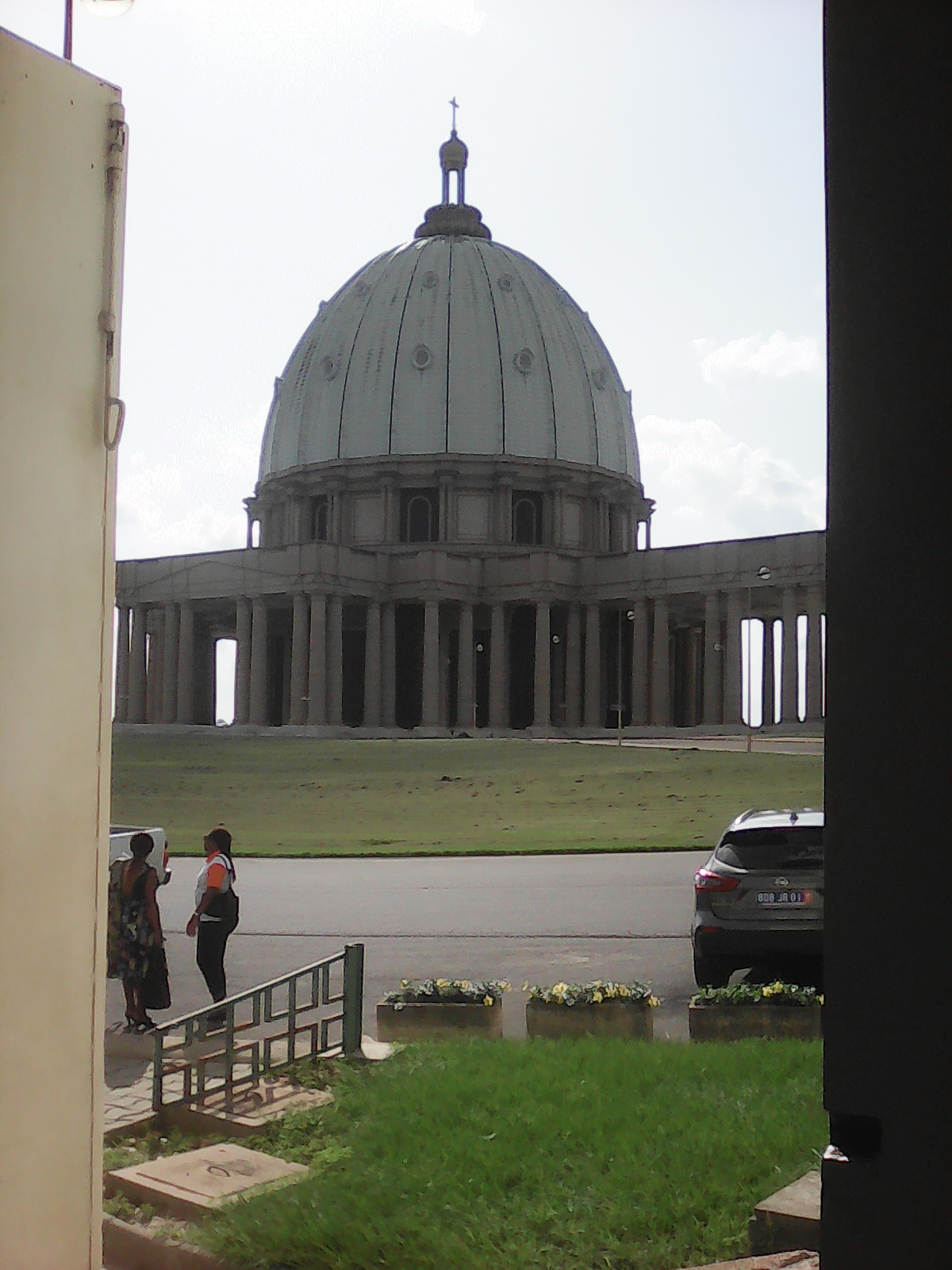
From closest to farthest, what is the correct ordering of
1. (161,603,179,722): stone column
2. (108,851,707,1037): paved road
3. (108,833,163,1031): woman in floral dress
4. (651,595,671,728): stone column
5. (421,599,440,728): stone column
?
(108,833,163,1031): woman in floral dress, (108,851,707,1037): paved road, (651,595,671,728): stone column, (421,599,440,728): stone column, (161,603,179,722): stone column

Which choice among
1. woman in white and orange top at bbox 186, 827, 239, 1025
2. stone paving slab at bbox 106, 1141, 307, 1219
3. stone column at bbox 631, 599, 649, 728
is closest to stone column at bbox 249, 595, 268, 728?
stone column at bbox 631, 599, 649, 728

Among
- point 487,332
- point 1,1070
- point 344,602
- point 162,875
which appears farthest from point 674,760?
point 487,332

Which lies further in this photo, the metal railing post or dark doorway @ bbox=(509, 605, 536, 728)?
dark doorway @ bbox=(509, 605, 536, 728)

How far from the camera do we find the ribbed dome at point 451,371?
8231 centimetres

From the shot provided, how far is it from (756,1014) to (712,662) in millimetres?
58610

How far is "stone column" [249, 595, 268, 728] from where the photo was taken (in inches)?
2756

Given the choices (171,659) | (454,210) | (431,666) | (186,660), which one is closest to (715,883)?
(431,666)

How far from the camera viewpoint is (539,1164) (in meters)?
6.67

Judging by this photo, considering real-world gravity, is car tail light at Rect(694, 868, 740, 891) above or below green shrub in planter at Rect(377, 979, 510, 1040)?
above

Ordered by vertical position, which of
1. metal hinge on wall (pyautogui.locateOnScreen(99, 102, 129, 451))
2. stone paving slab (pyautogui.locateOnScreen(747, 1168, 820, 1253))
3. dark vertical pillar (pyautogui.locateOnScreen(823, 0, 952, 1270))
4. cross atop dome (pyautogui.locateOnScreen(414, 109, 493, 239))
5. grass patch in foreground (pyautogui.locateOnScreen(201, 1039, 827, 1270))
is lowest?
grass patch in foreground (pyautogui.locateOnScreen(201, 1039, 827, 1270))

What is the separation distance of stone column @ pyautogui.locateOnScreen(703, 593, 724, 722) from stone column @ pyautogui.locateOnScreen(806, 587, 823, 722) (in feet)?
14.2

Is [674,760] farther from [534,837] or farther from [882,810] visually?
[882,810]

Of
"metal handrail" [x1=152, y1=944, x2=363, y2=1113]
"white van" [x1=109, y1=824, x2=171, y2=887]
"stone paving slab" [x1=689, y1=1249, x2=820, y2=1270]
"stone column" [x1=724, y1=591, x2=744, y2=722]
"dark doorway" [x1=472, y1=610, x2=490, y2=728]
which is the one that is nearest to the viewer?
"stone paving slab" [x1=689, y1=1249, x2=820, y2=1270]

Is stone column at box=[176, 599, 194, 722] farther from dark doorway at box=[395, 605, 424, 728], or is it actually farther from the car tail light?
the car tail light
